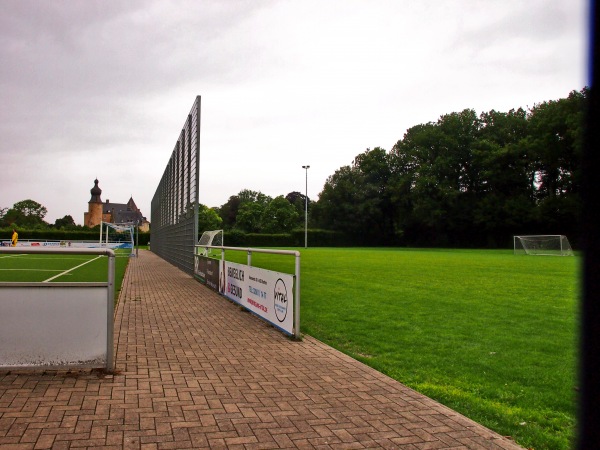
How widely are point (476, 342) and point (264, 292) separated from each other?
3.28 meters

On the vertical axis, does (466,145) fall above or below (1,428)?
above

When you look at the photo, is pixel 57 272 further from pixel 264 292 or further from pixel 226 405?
pixel 226 405

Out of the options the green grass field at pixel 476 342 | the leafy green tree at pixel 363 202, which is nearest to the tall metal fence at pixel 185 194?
the green grass field at pixel 476 342

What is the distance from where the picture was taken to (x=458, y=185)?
64.9 m

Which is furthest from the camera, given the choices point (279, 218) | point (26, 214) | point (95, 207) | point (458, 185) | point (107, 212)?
point (107, 212)

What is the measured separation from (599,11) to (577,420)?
72 centimetres

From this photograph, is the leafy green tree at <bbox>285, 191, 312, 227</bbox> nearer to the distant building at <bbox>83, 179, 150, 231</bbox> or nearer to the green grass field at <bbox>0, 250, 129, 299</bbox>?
the distant building at <bbox>83, 179, 150, 231</bbox>

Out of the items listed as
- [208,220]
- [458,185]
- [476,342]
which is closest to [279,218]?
[208,220]

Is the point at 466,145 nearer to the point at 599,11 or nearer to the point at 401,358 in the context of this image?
the point at 401,358

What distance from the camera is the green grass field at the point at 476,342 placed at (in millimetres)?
4180

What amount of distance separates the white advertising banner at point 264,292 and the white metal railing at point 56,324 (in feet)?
8.75

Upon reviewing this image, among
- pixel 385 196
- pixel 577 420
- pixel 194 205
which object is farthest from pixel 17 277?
pixel 385 196

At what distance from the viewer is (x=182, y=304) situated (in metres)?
10.9

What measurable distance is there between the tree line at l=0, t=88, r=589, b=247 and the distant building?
227 ft
